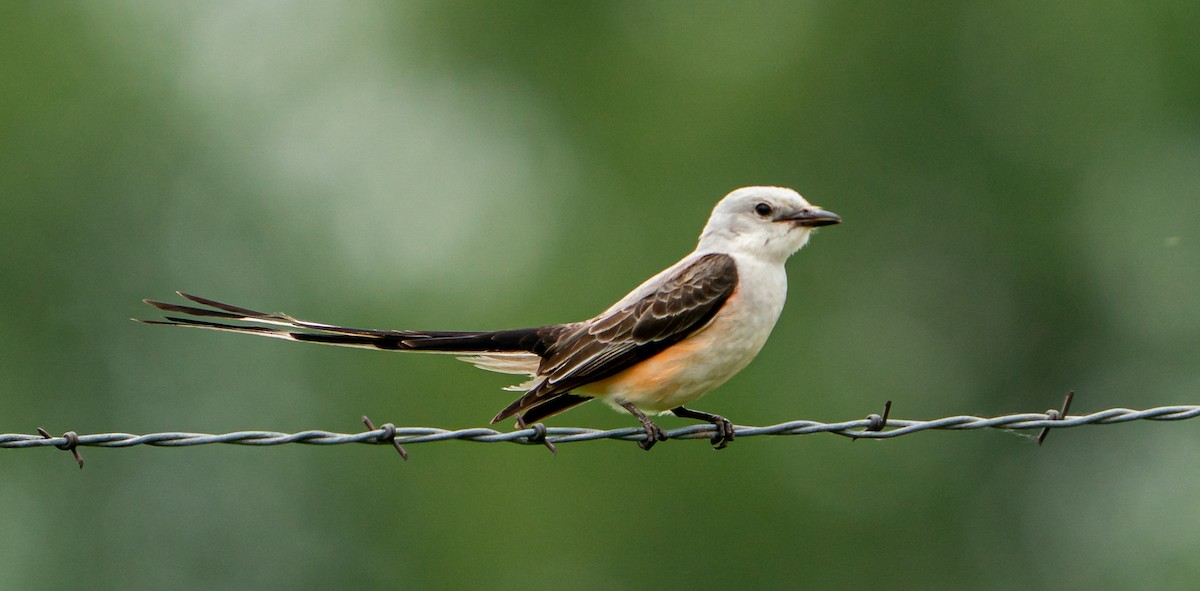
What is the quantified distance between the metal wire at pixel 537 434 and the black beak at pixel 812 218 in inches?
63.9

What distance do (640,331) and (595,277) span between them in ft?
55.8

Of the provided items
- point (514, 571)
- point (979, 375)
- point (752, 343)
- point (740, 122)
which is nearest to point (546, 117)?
point (740, 122)

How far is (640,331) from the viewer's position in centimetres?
692

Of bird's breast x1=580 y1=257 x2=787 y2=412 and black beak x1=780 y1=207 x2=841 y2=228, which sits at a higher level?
black beak x1=780 y1=207 x2=841 y2=228

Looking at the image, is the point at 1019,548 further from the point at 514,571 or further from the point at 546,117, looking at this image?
the point at 546,117

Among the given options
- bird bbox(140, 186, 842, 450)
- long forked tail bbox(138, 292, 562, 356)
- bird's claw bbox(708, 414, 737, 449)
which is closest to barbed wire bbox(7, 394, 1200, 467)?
bird's claw bbox(708, 414, 737, 449)

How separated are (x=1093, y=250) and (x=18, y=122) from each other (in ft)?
67.3

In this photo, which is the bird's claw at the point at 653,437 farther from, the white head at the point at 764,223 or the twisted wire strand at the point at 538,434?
the white head at the point at 764,223

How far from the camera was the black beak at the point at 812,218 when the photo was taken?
24.0 feet

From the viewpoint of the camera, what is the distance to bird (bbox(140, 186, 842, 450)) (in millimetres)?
6770

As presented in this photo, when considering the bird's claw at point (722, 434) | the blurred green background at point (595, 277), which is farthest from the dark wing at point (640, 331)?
the blurred green background at point (595, 277)

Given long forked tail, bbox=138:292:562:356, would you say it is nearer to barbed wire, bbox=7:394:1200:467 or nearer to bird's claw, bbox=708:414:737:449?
barbed wire, bbox=7:394:1200:467

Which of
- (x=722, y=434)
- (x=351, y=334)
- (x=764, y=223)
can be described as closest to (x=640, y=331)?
(x=722, y=434)

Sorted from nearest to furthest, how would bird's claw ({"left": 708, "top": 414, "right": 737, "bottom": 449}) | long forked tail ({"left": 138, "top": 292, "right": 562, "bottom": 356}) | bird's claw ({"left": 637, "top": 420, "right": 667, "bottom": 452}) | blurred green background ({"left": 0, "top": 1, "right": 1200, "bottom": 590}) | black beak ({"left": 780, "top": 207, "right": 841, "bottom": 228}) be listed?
1. long forked tail ({"left": 138, "top": 292, "right": 562, "bottom": 356})
2. bird's claw ({"left": 637, "top": 420, "right": 667, "bottom": 452})
3. bird's claw ({"left": 708, "top": 414, "right": 737, "bottom": 449})
4. black beak ({"left": 780, "top": 207, "right": 841, "bottom": 228})
5. blurred green background ({"left": 0, "top": 1, "right": 1200, "bottom": 590})
